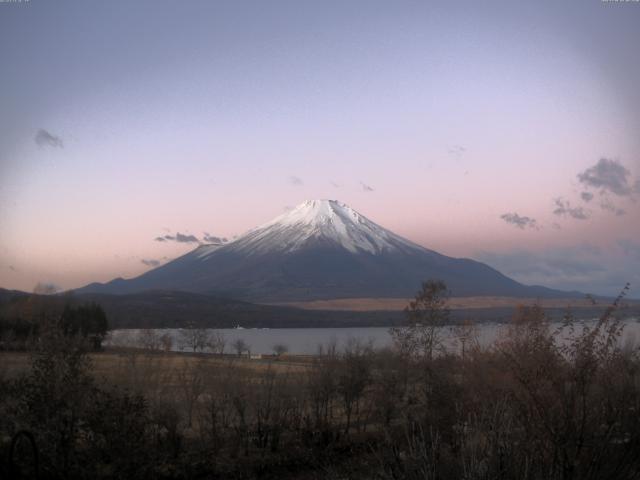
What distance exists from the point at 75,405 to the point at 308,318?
385 feet

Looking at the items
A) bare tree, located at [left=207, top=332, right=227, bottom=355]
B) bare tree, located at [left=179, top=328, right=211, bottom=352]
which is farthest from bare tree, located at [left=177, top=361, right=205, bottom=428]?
bare tree, located at [left=179, top=328, right=211, bottom=352]

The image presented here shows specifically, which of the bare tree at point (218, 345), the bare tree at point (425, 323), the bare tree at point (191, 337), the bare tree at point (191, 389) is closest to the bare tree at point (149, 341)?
the bare tree at point (218, 345)

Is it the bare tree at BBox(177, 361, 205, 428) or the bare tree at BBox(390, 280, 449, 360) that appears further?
the bare tree at BBox(390, 280, 449, 360)

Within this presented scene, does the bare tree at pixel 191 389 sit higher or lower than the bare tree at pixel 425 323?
lower

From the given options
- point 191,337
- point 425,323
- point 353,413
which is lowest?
point 353,413

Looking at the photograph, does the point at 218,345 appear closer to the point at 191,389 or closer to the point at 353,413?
the point at 353,413

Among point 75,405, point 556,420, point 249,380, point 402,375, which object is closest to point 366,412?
point 402,375

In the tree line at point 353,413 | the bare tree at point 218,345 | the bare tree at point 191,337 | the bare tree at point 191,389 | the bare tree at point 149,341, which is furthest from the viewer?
the bare tree at point 191,337

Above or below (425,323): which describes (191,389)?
below

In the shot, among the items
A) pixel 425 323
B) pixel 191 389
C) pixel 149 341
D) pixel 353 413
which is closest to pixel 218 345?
pixel 149 341

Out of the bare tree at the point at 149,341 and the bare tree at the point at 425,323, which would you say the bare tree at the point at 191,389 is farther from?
the bare tree at the point at 149,341

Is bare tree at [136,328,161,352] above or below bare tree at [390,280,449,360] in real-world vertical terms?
below

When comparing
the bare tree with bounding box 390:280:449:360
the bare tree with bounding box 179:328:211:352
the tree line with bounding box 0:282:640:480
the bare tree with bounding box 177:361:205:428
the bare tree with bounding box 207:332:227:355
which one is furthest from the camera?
the bare tree with bounding box 179:328:211:352

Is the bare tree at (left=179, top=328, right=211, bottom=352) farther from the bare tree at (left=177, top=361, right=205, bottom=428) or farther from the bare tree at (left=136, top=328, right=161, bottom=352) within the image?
the bare tree at (left=177, top=361, right=205, bottom=428)
